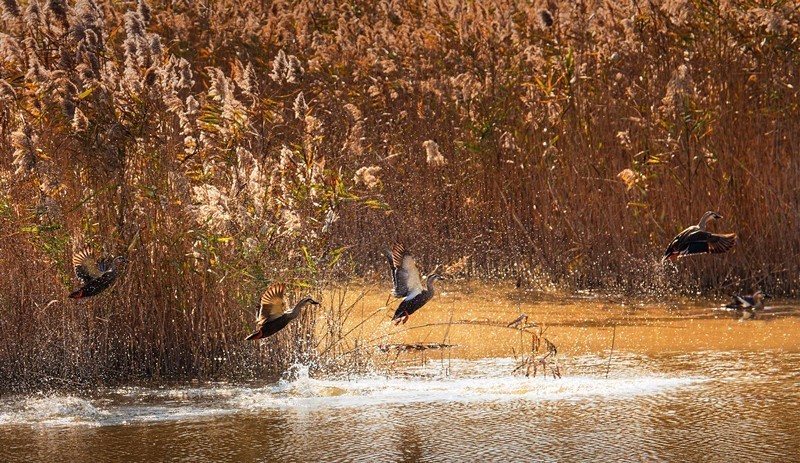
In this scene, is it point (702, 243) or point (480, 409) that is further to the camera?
point (702, 243)

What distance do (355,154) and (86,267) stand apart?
174 inches

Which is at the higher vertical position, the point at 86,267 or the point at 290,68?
the point at 290,68

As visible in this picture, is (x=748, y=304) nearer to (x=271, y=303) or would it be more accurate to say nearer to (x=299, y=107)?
(x=299, y=107)

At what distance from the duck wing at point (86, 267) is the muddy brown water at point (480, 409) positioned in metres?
0.56

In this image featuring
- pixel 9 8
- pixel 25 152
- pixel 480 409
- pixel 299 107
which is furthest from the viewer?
pixel 299 107

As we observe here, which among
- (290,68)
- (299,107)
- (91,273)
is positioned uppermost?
(290,68)

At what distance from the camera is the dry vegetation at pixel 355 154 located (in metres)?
6.31

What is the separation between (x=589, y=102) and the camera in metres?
9.62

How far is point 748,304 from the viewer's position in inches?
314

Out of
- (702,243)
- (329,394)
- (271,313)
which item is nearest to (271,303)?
(271,313)

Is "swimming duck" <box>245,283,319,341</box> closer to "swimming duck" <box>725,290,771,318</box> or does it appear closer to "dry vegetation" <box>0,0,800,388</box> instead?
"dry vegetation" <box>0,0,800,388</box>

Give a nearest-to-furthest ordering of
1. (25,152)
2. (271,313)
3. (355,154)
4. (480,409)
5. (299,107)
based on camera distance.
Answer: (480,409) < (271,313) < (25,152) < (299,107) < (355,154)

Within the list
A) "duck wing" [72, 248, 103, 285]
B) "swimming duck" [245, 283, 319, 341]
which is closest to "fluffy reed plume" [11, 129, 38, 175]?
"duck wing" [72, 248, 103, 285]

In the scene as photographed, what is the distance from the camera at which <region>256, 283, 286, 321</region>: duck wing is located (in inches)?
226
